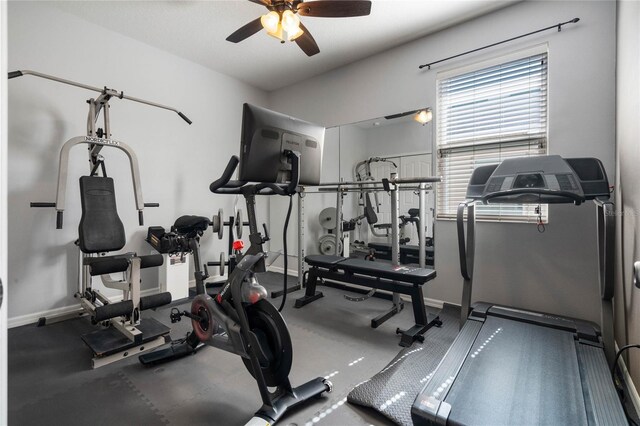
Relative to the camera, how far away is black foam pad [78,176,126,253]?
2.38 m

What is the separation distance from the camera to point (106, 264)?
2330 millimetres

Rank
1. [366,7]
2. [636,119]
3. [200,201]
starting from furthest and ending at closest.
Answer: [200,201] < [366,7] < [636,119]

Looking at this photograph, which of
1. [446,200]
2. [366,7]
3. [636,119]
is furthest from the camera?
[446,200]

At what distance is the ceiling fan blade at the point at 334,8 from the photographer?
2.21 meters

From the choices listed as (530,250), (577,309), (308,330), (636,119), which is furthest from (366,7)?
(577,309)

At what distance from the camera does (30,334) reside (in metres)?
2.48

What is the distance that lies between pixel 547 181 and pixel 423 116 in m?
1.59

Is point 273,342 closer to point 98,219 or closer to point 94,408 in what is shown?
point 94,408

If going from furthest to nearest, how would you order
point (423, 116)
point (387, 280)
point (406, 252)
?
point (406, 252)
point (423, 116)
point (387, 280)

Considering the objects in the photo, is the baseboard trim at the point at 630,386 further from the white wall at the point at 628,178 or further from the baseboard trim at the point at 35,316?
the baseboard trim at the point at 35,316

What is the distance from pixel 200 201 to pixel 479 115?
3.48 meters

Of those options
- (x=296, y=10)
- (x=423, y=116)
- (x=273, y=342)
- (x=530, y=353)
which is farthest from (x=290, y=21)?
(x=530, y=353)

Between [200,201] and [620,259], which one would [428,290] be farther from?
[200,201]

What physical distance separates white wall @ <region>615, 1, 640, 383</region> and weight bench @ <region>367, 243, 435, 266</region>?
1.46 m
